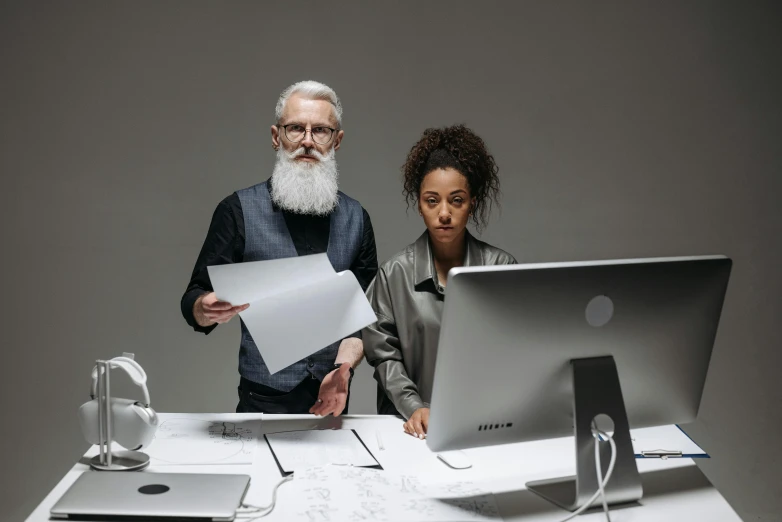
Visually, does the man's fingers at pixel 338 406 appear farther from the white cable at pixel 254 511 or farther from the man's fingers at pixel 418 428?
the white cable at pixel 254 511

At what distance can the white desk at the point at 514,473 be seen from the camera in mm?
1469

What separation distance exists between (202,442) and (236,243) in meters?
0.72

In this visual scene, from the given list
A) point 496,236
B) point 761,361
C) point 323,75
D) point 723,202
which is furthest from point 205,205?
point 761,361

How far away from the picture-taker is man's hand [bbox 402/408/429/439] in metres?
1.86

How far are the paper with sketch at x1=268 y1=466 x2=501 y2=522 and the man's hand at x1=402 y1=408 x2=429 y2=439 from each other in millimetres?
250

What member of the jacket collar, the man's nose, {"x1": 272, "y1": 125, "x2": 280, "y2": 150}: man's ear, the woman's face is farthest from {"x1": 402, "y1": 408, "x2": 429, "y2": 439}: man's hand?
{"x1": 272, "y1": 125, "x2": 280, "y2": 150}: man's ear

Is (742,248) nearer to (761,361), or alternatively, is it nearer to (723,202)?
(723,202)

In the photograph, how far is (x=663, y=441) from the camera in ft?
6.17

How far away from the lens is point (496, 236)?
3.52 m

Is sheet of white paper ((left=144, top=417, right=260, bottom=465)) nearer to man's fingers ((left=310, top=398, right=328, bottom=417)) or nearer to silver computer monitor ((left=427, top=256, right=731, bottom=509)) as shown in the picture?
man's fingers ((left=310, top=398, right=328, bottom=417))

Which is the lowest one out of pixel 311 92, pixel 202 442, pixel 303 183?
pixel 202 442

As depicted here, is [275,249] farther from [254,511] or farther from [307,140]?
[254,511]

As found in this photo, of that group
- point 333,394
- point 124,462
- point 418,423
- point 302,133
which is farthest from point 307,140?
point 124,462

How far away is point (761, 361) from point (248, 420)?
2842mm
